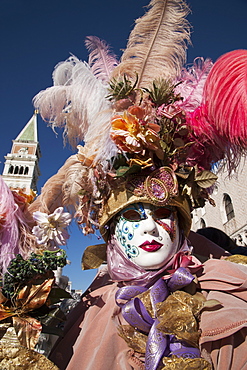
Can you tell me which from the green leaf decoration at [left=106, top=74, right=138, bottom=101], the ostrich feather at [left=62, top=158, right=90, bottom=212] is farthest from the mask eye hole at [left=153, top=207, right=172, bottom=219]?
the green leaf decoration at [left=106, top=74, right=138, bottom=101]

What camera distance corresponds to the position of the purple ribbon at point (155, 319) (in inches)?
47.2

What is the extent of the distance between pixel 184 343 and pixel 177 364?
0.15 m

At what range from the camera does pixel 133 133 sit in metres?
1.60

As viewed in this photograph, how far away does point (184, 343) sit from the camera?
124 centimetres

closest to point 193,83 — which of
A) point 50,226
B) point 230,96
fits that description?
point 230,96

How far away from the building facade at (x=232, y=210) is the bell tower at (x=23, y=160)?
21277 millimetres

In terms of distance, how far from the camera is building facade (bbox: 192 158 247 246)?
245 inches

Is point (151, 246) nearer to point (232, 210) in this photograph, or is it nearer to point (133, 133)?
point (133, 133)

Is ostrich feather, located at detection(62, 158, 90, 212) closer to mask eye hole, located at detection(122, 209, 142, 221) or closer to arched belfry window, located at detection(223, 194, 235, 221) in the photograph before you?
mask eye hole, located at detection(122, 209, 142, 221)

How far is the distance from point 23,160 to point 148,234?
1061 inches

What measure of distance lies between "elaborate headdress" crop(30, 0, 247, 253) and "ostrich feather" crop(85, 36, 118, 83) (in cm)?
1

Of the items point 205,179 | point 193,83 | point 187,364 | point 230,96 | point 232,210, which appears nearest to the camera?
point 187,364

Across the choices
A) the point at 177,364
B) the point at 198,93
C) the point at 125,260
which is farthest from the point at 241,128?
the point at 177,364

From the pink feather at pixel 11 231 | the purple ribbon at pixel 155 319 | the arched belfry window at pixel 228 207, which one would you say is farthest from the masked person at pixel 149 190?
the arched belfry window at pixel 228 207
